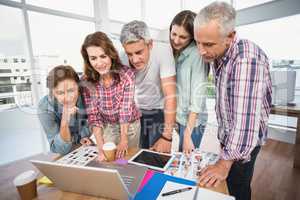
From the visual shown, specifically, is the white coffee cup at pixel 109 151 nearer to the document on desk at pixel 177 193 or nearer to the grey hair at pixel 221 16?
the document on desk at pixel 177 193

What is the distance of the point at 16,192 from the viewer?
6.50 feet

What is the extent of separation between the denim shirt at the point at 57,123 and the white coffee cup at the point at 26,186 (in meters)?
0.37

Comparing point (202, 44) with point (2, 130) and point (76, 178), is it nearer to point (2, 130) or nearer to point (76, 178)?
point (76, 178)

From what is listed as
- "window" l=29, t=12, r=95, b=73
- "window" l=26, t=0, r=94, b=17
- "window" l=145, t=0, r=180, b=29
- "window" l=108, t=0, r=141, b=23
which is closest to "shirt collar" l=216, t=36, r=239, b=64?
"window" l=29, t=12, r=95, b=73

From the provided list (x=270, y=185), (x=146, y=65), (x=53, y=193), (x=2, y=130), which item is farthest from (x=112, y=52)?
(x=2, y=130)

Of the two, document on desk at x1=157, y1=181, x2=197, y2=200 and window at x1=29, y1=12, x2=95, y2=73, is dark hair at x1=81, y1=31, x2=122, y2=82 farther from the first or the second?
window at x1=29, y1=12, x2=95, y2=73

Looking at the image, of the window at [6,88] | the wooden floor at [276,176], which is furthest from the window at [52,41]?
the wooden floor at [276,176]

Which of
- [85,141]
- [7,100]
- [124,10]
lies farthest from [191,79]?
[124,10]

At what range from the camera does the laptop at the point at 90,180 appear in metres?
0.63

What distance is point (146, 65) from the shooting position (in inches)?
51.8

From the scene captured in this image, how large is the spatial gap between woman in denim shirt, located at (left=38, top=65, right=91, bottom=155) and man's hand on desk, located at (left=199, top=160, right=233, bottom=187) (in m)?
0.81

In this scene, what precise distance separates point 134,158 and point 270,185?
180cm

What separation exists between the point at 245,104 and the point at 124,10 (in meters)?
3.95

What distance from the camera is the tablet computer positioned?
3.03 feet
